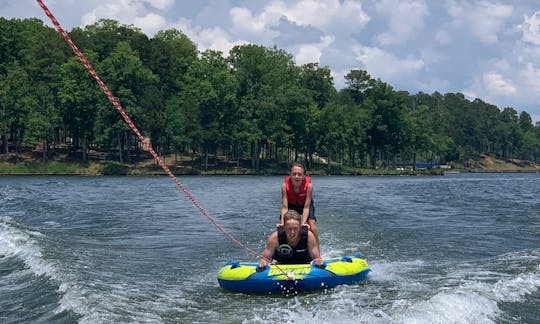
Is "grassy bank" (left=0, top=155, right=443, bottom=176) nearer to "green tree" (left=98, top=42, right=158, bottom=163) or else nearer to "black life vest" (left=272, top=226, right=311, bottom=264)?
"green tree" (left=98, top=42, right=158, bottom=163)

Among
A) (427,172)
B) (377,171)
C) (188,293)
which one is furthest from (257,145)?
(188,293)

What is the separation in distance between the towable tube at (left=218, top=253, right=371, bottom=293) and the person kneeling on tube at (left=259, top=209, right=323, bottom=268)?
0.88 feet

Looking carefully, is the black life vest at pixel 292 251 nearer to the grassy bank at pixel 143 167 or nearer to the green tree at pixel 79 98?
the grassy bank at pixel 143 167

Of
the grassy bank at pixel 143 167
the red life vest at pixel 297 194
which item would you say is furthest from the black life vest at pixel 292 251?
the grassy bank at pixel 143 167

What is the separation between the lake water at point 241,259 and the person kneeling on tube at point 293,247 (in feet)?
2.90

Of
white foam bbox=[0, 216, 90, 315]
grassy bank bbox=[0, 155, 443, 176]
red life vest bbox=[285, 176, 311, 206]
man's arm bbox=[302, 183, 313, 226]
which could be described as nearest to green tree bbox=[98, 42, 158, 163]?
grassy bank bbox=[0, 155, 443, 176]

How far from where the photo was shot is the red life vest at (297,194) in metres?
11.2

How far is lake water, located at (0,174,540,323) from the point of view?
8633 millimetres

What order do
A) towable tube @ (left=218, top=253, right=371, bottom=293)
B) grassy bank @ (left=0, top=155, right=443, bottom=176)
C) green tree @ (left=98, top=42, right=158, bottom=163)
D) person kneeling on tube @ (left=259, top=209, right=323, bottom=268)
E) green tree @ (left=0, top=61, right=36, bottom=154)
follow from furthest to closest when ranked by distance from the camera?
green tree @ (left=98, top=42, right=158, bottom=163) < green tree @ (left=0, top=61, right=36, bottom=154) < grassy bank @ (left=0, top=155, right=443, bottom=176) < person kneeling on tube @ (left=259, top=209, right=323, bottom=268) < towable tube @ (left=218, top=253, right=371, bottom=293)

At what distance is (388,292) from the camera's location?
1021 cm

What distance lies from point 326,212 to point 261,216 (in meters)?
3.37

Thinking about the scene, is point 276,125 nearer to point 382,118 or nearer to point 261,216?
point 382,118

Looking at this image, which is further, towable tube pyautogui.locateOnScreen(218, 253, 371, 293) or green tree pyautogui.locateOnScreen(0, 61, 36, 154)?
green tree pyautogui.locateOnScreen(0, 61, 36, 154)

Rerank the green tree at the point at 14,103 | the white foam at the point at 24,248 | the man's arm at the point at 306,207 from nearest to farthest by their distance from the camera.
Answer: the man's arm at the point at 306,207 → the white foam at the point at 24,248 → the green tree at the point at 14,103
